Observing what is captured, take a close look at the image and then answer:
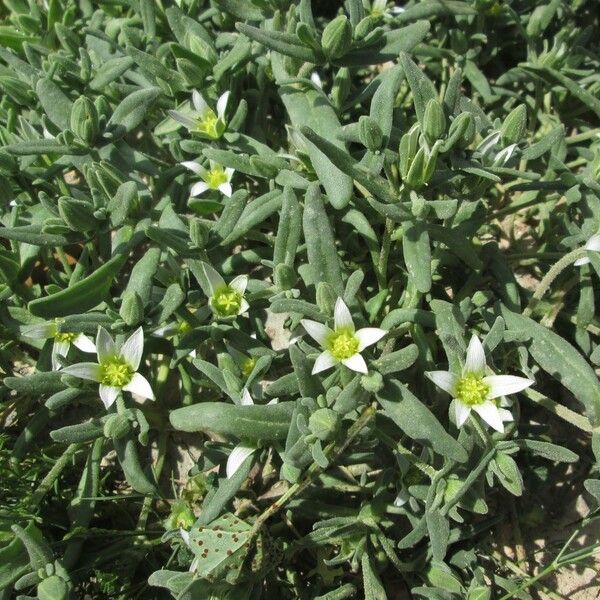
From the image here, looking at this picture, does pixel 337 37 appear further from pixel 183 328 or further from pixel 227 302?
pixel 183 328

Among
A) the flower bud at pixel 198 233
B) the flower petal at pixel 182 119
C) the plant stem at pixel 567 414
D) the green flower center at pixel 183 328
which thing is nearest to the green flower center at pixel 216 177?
the flower petal at pixel 182 119

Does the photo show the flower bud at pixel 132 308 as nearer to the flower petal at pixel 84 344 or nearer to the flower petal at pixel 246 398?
the flower petal at pixel 84 344

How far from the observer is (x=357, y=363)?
10.7 feet

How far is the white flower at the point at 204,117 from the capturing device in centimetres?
422

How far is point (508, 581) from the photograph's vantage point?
3.86 m

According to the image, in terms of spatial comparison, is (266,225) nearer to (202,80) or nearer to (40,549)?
(202,80)

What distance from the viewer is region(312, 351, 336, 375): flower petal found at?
10.7ft

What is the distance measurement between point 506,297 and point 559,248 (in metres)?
0.59

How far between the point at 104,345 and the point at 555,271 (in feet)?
8.20

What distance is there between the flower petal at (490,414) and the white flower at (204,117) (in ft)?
7.53

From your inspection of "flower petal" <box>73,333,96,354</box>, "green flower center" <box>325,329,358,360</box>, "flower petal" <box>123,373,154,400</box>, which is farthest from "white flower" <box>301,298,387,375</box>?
"flower petal" <box>73,333,96,354</box>

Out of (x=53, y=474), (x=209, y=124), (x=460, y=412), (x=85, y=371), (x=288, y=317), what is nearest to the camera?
(x=460, y=412)

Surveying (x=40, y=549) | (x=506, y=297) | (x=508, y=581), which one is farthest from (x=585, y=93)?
(x=40, y=549)

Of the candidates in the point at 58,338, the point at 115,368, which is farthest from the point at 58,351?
the point at 115,368
